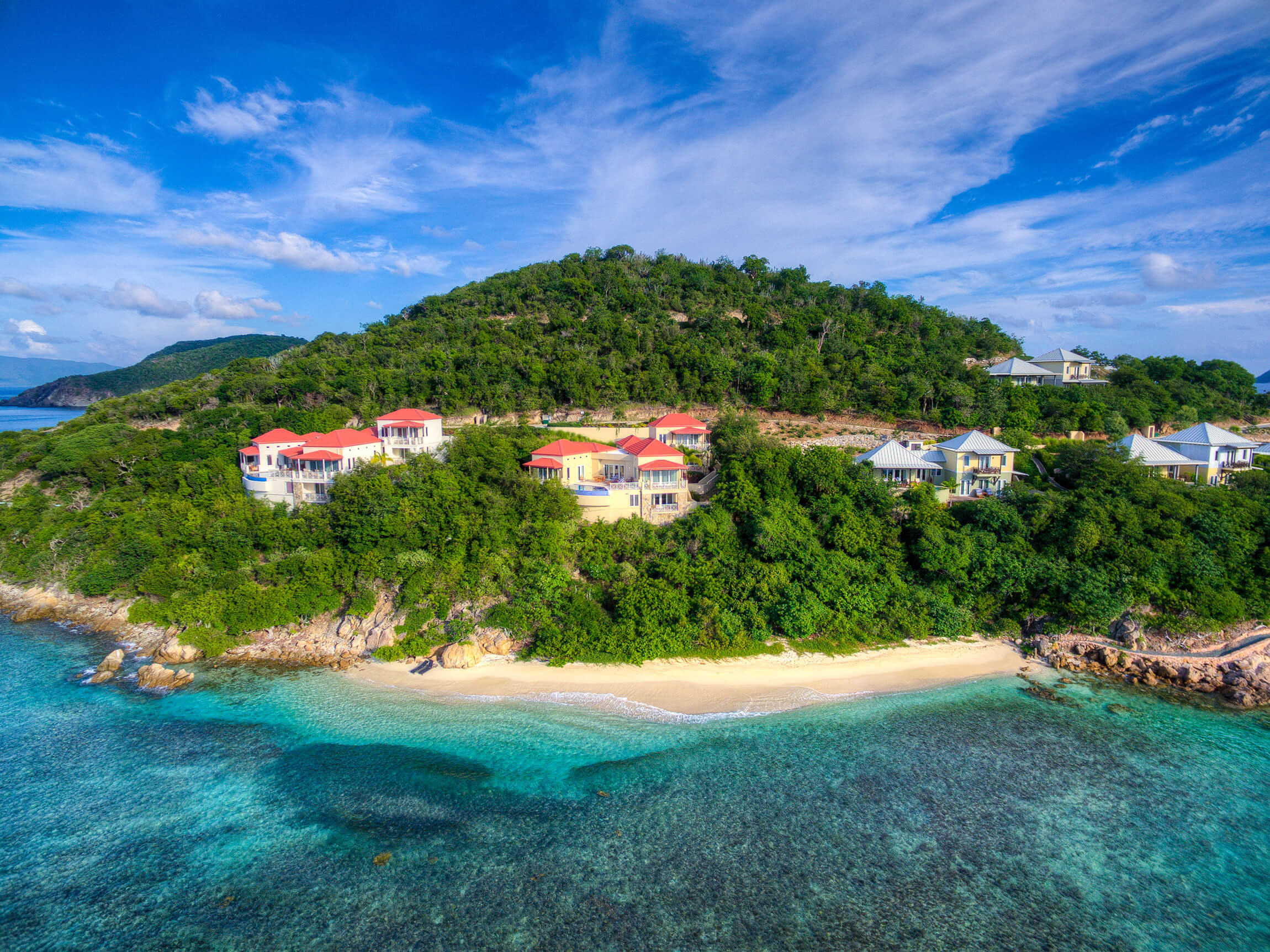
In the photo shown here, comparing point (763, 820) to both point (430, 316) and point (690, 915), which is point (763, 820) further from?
point (430, 316)

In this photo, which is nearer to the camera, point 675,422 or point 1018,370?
point 675,422

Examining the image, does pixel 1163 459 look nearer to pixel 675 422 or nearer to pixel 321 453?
pixel 675 422

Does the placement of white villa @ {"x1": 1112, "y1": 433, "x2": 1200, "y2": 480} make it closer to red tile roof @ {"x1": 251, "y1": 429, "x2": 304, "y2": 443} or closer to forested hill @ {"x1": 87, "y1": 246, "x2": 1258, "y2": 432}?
forested hill @ {"x1": 87, "y1": 246, "x2": 1258, "y2": 432}

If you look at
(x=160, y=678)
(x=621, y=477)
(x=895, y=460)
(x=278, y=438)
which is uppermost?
(x=278, y=438)

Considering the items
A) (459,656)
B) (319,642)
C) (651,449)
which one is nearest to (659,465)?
(651,449)

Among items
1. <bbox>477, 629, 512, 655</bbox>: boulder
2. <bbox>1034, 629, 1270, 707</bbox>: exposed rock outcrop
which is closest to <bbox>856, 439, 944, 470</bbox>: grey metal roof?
<bbox>1034, 629, 1270, 707</bbox>: exposed rock outcrop

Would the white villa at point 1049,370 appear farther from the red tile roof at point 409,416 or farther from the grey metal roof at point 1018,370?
the red tile roof at point 409,416

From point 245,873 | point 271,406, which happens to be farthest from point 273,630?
point 271,406
